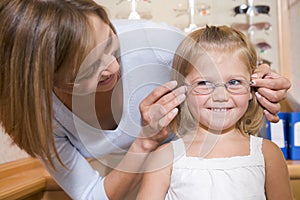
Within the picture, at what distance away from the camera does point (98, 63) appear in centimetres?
78

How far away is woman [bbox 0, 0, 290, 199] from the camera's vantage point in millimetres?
734

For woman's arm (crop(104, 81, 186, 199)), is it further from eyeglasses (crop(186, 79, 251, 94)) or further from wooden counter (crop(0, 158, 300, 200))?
wooden counter (crop(0, 158, 300, 200))

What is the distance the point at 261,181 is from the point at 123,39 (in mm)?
437

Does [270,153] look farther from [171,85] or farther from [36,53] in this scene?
[36,53]

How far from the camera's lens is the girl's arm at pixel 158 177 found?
78cm

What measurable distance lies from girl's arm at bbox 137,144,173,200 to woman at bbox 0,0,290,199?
1.4 inches

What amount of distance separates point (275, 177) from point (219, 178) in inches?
5.4

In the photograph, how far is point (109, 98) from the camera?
3.09 feet

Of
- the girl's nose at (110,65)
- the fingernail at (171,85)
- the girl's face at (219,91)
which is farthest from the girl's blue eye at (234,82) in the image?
the girl's nose at (110,65)

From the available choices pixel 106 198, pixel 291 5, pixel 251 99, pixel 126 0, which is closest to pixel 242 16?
pixel 291 5

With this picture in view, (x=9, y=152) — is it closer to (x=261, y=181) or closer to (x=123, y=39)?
(x=123, y=39)

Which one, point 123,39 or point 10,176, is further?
point 10,176

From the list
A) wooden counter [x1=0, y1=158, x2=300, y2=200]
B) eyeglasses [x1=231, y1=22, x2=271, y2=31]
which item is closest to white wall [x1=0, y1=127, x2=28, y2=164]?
wooden counter [x1=0, y1=158, x2=300, y2=200]

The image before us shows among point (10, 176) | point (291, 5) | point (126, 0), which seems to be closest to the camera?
point (10, 176)
